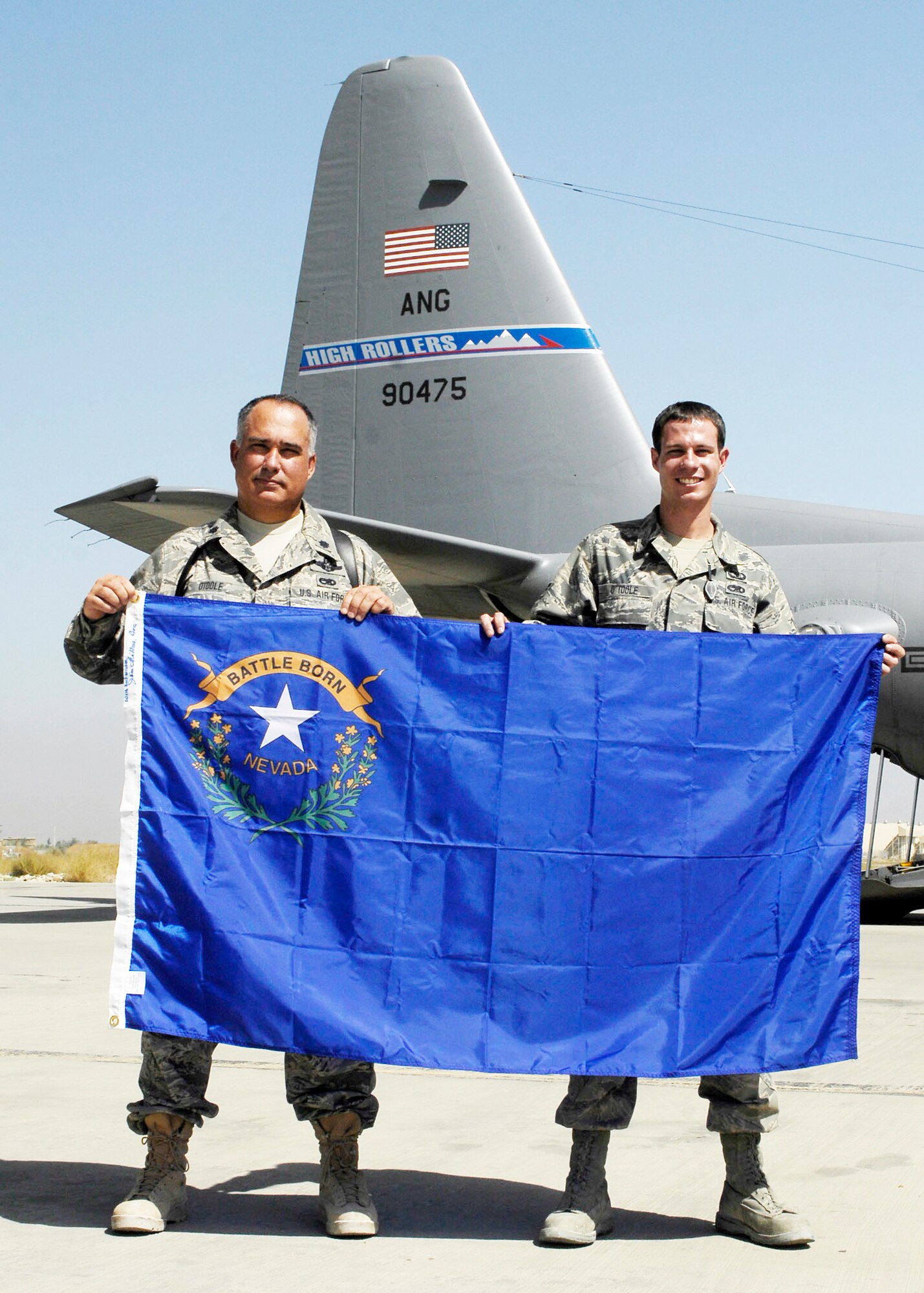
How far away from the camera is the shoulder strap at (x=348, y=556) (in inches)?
160

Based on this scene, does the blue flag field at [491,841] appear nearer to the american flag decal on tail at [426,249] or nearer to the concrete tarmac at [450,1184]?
the concrete tarmac at [450,1184]

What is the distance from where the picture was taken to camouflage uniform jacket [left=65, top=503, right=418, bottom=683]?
398 centimetres

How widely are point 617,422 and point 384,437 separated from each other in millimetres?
2507

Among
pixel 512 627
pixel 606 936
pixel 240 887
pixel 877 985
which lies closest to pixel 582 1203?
pixel 606 936

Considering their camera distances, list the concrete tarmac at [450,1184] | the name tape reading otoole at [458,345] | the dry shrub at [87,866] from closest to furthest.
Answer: the concrete tarmac at [450,1184], the name tape reading otoole at [458,345], the dry shrub at [87,866]

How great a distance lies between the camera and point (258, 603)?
3930 millimetres

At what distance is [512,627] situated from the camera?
3.94m

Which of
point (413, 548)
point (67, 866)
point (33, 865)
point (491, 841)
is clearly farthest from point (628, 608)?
point (67, 866)

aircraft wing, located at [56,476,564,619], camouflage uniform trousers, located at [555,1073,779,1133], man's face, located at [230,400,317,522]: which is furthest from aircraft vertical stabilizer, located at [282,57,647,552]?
camouflage uniform trousers, located at [555,1073,779,1133]

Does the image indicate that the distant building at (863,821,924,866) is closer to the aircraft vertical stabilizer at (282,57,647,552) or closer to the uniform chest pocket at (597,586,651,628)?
the aircraft vertical stabilizer at (282,57,647,552)

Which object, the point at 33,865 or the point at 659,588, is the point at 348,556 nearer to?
the point at 659,588

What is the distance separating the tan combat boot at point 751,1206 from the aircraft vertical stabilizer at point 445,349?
413 inches

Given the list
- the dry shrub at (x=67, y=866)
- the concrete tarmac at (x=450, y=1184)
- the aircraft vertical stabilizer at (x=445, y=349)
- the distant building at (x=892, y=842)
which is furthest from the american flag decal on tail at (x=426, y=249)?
the distant building at (x=892, y=842)

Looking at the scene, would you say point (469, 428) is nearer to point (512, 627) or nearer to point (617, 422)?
point (617, 422)
